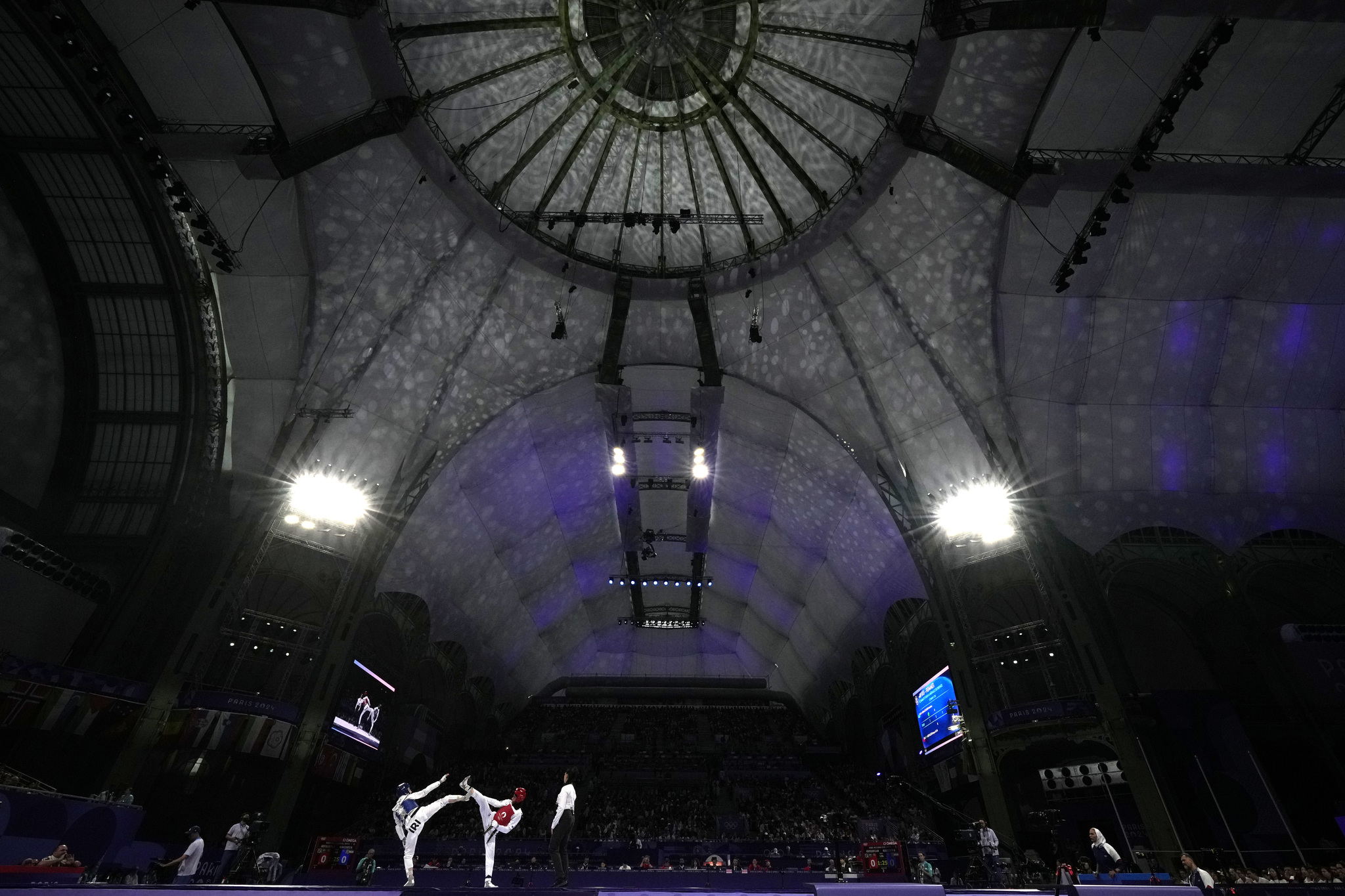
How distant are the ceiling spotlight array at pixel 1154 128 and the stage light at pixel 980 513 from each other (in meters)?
7.67

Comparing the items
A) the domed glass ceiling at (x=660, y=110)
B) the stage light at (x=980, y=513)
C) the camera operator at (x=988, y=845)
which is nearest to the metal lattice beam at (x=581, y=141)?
the domed glass ceiling at (x=660, y=110)

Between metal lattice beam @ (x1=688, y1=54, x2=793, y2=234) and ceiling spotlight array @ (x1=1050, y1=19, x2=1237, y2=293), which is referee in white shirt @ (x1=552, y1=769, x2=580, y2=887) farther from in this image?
metal lattice beam @ (x1=688, y1=54, x2=793, y2=234)

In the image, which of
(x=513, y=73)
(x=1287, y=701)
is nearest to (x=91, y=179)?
(x=513, y=73)

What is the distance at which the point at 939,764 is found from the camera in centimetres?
2577

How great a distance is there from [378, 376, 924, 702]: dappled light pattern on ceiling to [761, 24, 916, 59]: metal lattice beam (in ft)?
41.4

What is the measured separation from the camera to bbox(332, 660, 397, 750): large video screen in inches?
942

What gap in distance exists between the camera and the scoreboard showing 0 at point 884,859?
59.2ft

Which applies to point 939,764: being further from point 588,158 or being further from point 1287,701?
point 588,158

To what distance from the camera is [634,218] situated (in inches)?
896

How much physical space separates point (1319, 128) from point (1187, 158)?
317 cm

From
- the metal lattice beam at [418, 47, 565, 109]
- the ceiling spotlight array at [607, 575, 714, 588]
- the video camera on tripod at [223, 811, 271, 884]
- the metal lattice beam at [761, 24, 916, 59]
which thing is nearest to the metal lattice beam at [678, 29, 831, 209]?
the metal lattice beam at [761, 24, 916, 59]

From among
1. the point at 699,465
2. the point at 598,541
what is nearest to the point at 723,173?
the point at 699,465

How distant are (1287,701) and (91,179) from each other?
41.5 meters

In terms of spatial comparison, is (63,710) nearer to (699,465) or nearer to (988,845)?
(699,465)
